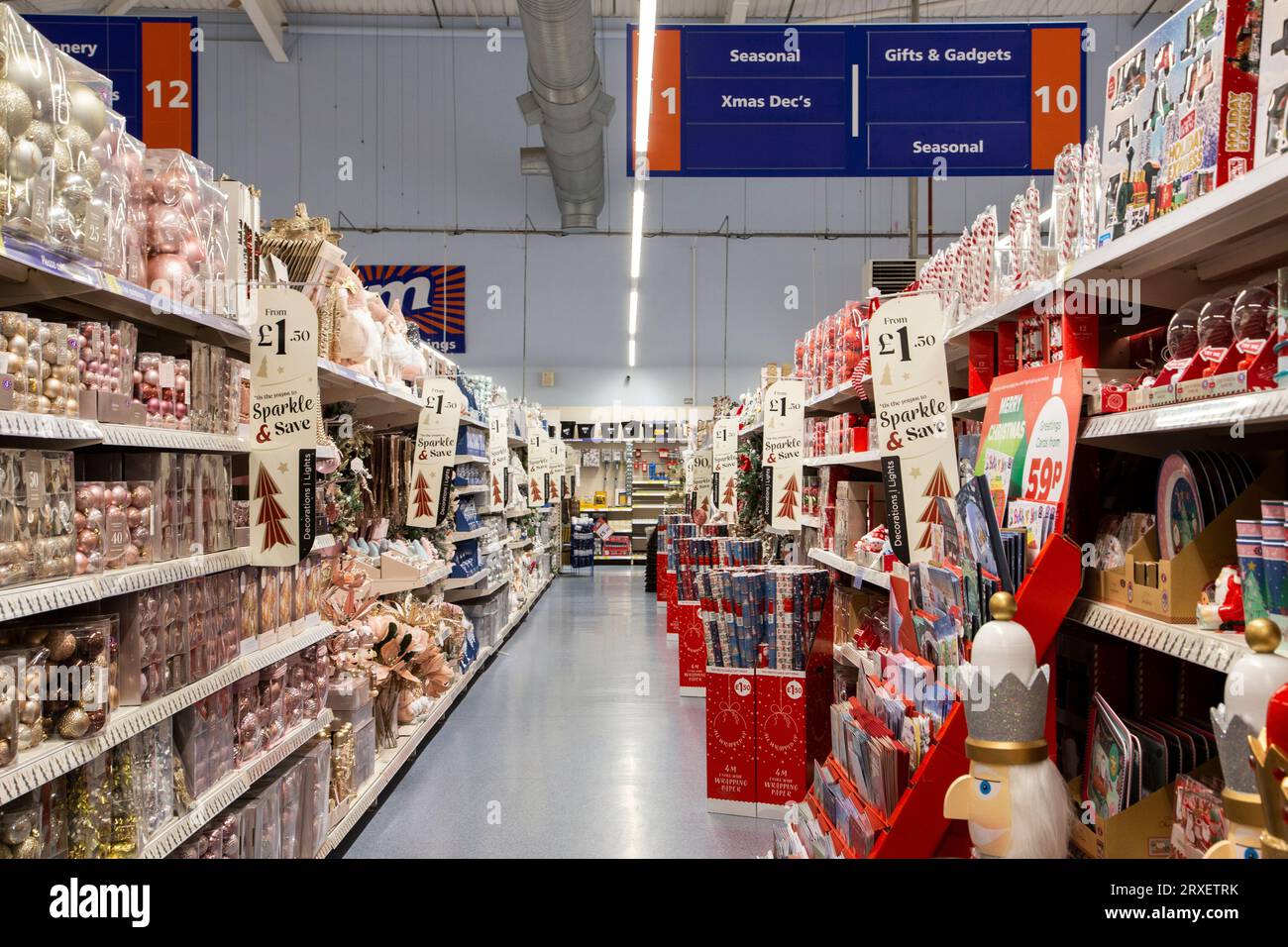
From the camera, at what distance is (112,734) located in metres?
2.12

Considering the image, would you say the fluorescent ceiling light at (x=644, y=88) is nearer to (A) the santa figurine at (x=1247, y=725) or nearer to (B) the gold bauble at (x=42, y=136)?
(B) the gold bauble at (x=42, y=136)

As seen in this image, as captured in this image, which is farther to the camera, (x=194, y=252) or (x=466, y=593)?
(x=466, y=593)

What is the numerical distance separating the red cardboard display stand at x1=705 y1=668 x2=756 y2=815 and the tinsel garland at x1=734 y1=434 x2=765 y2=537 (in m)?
2.61

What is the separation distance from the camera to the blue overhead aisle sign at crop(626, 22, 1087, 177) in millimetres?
5035

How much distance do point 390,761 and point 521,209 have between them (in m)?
13.5

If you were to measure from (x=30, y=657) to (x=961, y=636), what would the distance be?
1.93 meters

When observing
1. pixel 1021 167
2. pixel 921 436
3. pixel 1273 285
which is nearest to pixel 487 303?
pixel 1021 167

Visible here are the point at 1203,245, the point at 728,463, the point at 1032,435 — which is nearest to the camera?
the point at 1203,245

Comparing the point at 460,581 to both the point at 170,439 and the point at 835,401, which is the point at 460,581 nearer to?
the point at 835,401

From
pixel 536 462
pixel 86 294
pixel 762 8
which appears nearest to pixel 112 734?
pixel 86 294

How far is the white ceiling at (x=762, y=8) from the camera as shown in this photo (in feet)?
44.0

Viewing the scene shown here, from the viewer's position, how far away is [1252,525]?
54.1 inches

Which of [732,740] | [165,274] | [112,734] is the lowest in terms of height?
[732,740]
